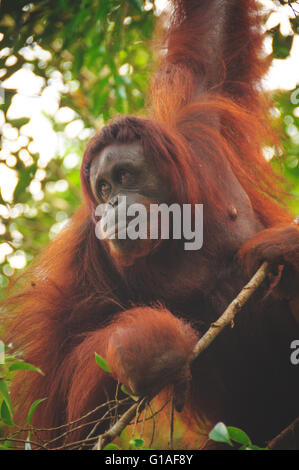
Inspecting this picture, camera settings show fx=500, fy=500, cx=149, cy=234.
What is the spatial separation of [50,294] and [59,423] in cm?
77

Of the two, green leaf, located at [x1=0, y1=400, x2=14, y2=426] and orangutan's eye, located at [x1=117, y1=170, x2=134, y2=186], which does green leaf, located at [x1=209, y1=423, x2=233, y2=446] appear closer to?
green leaf, located at [x1=0, y1=400, x2=14, y2=426]

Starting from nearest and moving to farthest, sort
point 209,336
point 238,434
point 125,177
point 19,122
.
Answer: point 238,434 < point 209,336 < point 125,177 < point 19,122

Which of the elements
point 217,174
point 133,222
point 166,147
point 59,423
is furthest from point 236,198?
point 59,423

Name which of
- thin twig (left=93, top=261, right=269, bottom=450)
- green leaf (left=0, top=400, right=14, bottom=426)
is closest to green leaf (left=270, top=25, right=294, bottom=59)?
thin twig (left=93, top=261, right=269, bottom=450)

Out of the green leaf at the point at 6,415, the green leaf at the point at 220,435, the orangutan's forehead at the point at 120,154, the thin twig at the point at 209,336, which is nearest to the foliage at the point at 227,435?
the green leaf at the point at 220,435

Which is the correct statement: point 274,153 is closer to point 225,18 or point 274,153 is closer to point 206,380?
point 225,18

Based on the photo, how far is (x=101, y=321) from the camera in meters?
3.03

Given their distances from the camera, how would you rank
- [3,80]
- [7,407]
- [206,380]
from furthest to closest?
[3,80]
[206,380]
[7,407]

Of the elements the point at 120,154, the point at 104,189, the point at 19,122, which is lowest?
the point at 104,189

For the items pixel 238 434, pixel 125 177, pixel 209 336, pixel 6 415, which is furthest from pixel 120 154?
pixel 238 434

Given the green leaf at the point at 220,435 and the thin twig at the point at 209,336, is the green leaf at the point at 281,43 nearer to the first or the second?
the thin twig at the point at 209,336

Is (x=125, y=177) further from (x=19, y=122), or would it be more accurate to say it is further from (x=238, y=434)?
(x=238, y=434)
